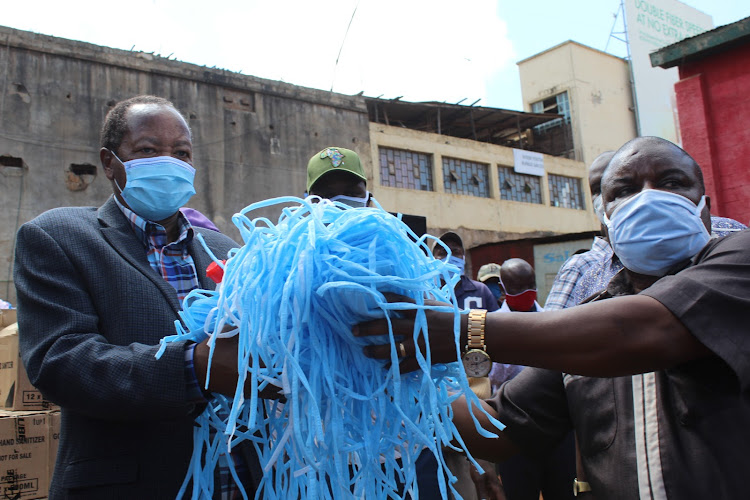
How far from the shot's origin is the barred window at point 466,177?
20.4 metres

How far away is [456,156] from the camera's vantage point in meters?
20.4

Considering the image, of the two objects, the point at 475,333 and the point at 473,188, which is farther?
the point at 473,188


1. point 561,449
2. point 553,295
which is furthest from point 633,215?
point 561,449

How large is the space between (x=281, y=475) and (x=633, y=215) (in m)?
1.14

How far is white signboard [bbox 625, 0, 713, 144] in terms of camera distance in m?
27.3

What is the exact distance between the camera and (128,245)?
1.75m

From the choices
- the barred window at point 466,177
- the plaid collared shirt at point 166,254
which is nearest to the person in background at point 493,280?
the plaid collared shirt at point 166,254

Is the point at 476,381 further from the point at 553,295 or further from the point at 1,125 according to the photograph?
the point at 1,125

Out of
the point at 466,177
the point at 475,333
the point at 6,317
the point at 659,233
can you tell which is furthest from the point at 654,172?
the point at 466,177

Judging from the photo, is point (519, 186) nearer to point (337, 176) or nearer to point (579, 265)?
point (579, 265)

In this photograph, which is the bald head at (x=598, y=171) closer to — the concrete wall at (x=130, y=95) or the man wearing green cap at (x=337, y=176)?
the man wearing green cap at (x=337, y=176)

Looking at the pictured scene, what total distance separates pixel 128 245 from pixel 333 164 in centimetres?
142

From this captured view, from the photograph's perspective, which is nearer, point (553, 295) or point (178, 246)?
point (178, 246)

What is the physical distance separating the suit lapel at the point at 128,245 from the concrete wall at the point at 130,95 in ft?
42.0
